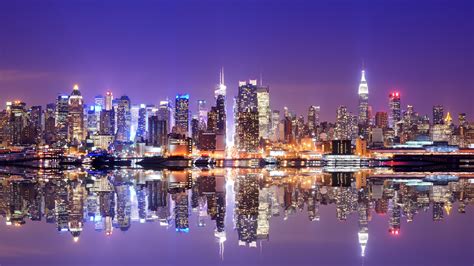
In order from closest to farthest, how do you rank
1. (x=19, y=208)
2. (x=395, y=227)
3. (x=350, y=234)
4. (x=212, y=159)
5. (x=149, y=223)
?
(x=350, y=234) < (x=395, y=227) < (x=149, y=223) < (x=19, y=208) < (x=212, y=159)

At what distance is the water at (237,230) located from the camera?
1684 centimetres

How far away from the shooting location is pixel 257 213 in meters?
25.9

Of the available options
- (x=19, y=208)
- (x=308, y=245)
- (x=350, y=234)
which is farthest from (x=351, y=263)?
(x=19, y=208)

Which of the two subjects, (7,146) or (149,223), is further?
(7,146)

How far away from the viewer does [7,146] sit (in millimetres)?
158125

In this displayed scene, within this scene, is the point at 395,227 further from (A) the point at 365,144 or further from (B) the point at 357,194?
(A) the point at 365,144

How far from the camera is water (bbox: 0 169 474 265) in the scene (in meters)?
16.8

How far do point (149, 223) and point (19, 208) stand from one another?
7.65m

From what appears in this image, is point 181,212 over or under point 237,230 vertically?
over

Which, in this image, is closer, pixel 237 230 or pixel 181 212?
pixel 237 230

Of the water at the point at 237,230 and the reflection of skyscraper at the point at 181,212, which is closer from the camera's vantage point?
the water at the point at 237,230

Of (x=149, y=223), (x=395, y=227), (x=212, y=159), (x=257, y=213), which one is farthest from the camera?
(x=212, y=159)

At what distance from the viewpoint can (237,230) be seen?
69.7 ft

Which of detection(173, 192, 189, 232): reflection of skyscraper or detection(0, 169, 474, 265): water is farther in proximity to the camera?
detection(173, 192, 189, 232): reflection of skyscraper
